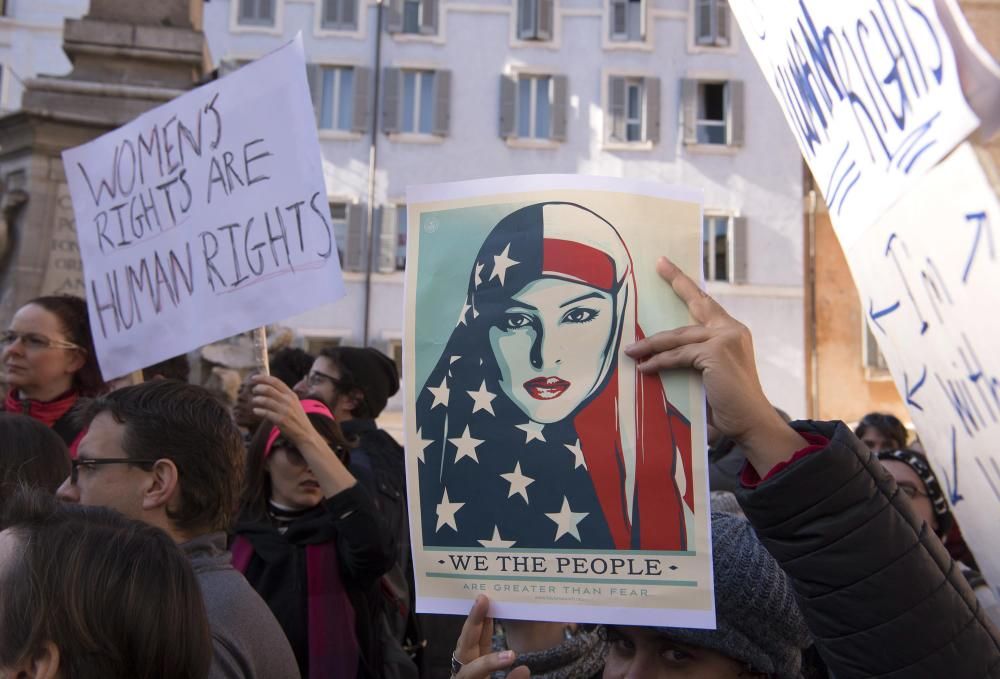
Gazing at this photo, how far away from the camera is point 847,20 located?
4.79 ft

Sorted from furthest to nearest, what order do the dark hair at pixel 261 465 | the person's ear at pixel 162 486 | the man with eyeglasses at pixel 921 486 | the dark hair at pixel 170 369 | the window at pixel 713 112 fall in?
the window at pixel 713 112 < the dark hair at pixel 170 369 < the man with eyeglasses at pixel 921 486 < the dark hair at pixel 261 465 < the person's ear at pixel 162 486

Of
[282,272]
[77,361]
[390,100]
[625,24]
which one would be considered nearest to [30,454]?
[282,272]

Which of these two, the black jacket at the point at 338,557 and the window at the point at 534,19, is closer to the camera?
the black jacket at the point at 338,557

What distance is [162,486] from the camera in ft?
8.35

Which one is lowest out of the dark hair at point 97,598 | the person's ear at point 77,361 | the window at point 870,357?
the dark hair at point 97,598

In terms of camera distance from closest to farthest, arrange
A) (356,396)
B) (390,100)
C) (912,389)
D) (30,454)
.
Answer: (912,389) < (30,454) < (356,396) < (390,100)

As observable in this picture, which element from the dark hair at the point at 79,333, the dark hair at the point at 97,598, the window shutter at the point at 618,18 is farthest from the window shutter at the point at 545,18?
the dark hair at the point at 97,598

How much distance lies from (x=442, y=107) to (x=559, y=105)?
8.74ft

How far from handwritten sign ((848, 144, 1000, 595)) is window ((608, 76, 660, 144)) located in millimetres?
24658

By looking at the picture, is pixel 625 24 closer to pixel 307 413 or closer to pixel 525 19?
pixel 525 19

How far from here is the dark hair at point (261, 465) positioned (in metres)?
3.54

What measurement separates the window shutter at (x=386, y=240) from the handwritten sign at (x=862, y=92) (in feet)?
75.9

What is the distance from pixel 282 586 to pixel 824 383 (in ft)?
77.6

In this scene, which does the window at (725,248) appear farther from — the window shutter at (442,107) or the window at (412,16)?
the window at (412,16)
